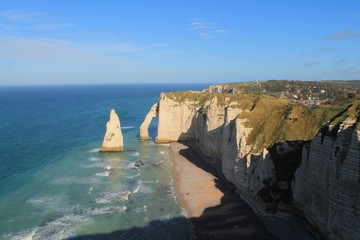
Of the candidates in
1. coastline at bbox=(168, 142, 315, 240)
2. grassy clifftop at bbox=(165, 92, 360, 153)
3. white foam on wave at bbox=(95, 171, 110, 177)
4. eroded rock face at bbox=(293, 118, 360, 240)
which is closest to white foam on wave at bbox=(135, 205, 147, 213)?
coastline at bbox=(168, 142, 315, 240)

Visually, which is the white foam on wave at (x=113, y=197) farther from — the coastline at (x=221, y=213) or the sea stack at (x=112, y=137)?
the sea stack at (x=112, y=137)

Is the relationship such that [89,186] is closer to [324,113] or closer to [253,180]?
[253,180]

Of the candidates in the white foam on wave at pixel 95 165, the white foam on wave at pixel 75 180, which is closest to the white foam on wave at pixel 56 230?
the white foam on wave at pixel 75 180

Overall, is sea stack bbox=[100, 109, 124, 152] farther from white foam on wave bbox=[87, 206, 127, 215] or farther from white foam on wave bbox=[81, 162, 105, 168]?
white foam on wave bbox=[87, 206, 127, 215]

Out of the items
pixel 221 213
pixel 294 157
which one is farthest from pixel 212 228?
pixel 294 157

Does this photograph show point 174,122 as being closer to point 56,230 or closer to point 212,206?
point 212,206

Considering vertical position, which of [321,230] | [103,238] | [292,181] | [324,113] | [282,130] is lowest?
[103,238]

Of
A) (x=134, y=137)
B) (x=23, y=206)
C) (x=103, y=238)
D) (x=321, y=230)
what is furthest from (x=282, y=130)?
(x=134, y=137)
